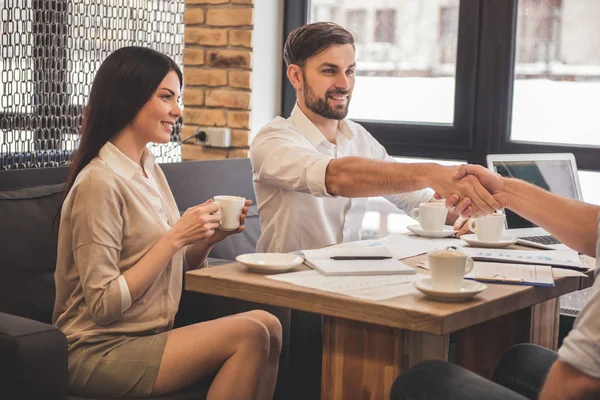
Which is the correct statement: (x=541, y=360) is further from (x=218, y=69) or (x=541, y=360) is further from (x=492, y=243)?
(x=218, y=69)

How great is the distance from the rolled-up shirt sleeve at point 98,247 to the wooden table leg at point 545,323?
117 cm

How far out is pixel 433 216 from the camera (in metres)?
2.52

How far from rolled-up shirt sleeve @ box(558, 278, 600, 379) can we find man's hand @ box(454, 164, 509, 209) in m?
1.03

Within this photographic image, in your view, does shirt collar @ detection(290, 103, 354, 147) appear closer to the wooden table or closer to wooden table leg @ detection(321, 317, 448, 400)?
the wooden table

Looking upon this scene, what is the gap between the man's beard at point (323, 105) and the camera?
2748mm

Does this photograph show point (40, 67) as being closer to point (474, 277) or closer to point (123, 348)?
point (123, 348)

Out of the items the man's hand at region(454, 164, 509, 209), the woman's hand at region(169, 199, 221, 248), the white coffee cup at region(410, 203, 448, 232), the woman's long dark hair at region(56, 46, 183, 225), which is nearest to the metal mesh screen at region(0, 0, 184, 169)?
the woman's long dark hair at region(56, 46, 183, 225)

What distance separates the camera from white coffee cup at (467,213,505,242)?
238cm

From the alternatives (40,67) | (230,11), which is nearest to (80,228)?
(40,67)

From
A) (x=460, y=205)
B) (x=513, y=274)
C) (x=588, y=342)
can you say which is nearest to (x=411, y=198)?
(x=460, y=205)

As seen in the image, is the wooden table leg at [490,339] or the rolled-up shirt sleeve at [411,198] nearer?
the wooden table leg at [490,339]

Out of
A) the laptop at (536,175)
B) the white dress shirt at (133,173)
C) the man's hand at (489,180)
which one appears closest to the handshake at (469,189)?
the man's hand at (489,180)

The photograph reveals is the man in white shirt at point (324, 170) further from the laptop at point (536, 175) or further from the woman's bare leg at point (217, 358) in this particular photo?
the woman's bare leg at point (217, 358)

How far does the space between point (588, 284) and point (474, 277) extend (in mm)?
371
